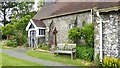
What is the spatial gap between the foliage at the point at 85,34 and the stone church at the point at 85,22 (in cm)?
86

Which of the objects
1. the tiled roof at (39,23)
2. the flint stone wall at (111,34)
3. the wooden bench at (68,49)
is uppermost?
the tiled roof at (39,23)

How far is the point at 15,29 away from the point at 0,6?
20599mm

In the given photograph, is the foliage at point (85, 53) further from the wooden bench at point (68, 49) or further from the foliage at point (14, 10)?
the foliage at point (14, 10)

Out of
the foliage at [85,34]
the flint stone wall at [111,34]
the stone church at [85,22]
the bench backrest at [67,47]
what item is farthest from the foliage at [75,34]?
the flint stone wall at [111,34]

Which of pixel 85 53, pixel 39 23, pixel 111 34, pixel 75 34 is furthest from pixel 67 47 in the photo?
pixel 39 23

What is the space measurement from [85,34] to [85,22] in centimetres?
301

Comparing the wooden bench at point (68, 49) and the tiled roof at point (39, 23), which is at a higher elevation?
the tiled roof at point (39, 23)

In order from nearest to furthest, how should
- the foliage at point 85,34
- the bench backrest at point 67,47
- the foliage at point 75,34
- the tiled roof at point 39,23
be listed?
the foliage at point 85,34
the bench backrest at point 67,47
the foliage at point 75,34
the tiled roof at point 39,23

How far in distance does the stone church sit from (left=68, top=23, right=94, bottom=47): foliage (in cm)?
86

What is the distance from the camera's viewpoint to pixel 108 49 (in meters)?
16.5

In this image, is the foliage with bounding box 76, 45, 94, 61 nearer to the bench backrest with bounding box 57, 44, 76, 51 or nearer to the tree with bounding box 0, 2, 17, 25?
the bench backrest with bounding box 57, 44, 76, 51

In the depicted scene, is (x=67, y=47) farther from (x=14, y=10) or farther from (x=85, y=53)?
(x=14, y=10)

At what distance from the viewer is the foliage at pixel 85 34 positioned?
2064cm

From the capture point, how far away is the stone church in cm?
1634
